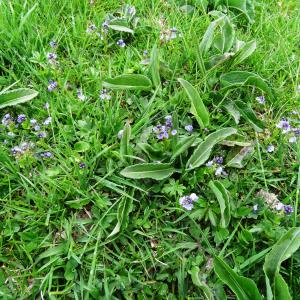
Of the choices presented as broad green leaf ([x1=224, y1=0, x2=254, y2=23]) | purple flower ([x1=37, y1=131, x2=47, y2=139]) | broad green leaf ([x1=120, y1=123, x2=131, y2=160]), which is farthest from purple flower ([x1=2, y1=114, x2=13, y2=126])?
broad green leaf ([x1=224, y1=0, x2=254, y2=23])

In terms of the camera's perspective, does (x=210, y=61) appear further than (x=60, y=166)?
Yes

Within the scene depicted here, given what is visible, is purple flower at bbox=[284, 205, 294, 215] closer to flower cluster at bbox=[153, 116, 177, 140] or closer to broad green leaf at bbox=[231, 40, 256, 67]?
flower cluster at bbox=[153, 116, 177, 140]

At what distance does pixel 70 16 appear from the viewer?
298 centimetres

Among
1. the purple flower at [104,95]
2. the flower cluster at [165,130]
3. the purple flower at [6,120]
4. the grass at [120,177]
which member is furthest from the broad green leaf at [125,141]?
the purple flower at [6,120]

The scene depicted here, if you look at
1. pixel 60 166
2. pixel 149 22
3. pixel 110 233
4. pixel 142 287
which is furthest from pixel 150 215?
pixel 149 22

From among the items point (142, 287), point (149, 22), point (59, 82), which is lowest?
point (142, 287)

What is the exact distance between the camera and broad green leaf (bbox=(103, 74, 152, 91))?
2.53 metres

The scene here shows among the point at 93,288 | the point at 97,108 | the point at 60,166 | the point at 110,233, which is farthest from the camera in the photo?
the point at 97,108

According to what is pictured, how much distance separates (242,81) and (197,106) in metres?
0.39

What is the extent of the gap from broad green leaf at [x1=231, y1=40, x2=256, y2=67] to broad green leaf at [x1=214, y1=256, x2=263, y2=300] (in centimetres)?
131

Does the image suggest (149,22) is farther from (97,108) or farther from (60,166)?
(60,166)

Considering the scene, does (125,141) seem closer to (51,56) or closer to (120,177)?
(120,177)

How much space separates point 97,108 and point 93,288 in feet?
3.27

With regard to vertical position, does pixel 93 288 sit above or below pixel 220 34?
below
